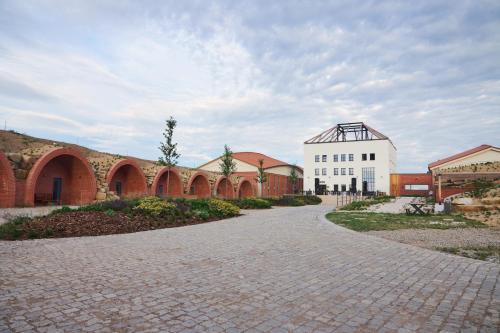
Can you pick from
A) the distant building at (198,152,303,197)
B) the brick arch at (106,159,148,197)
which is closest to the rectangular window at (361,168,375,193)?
the distant building at (198,152,303,197)

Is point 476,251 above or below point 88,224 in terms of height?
below

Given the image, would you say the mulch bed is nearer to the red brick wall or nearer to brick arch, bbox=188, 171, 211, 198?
brick arch, bbox=188, 171, 211, 198

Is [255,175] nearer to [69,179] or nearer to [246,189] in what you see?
[246,189]

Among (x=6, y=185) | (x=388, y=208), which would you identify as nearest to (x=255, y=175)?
(x=388, y=208)

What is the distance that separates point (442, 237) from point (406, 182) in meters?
47.6

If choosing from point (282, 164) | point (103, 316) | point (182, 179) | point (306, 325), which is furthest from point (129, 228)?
point (282, 164)

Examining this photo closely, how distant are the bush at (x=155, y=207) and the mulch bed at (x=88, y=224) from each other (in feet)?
1.60

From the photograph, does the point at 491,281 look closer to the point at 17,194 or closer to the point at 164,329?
the point at 164,329

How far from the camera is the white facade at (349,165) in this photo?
53.3 metres

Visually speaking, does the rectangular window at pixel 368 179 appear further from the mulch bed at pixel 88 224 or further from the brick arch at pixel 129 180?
the mulch bed at pixel 88 224

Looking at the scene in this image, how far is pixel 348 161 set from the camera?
2195 inches

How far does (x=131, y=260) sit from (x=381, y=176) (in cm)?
5206

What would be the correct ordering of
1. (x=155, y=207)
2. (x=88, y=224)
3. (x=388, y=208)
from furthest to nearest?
(x=388, y=208)
(x=155, y=207)
(x=88, y=224)

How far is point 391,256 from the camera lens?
7555 mm
